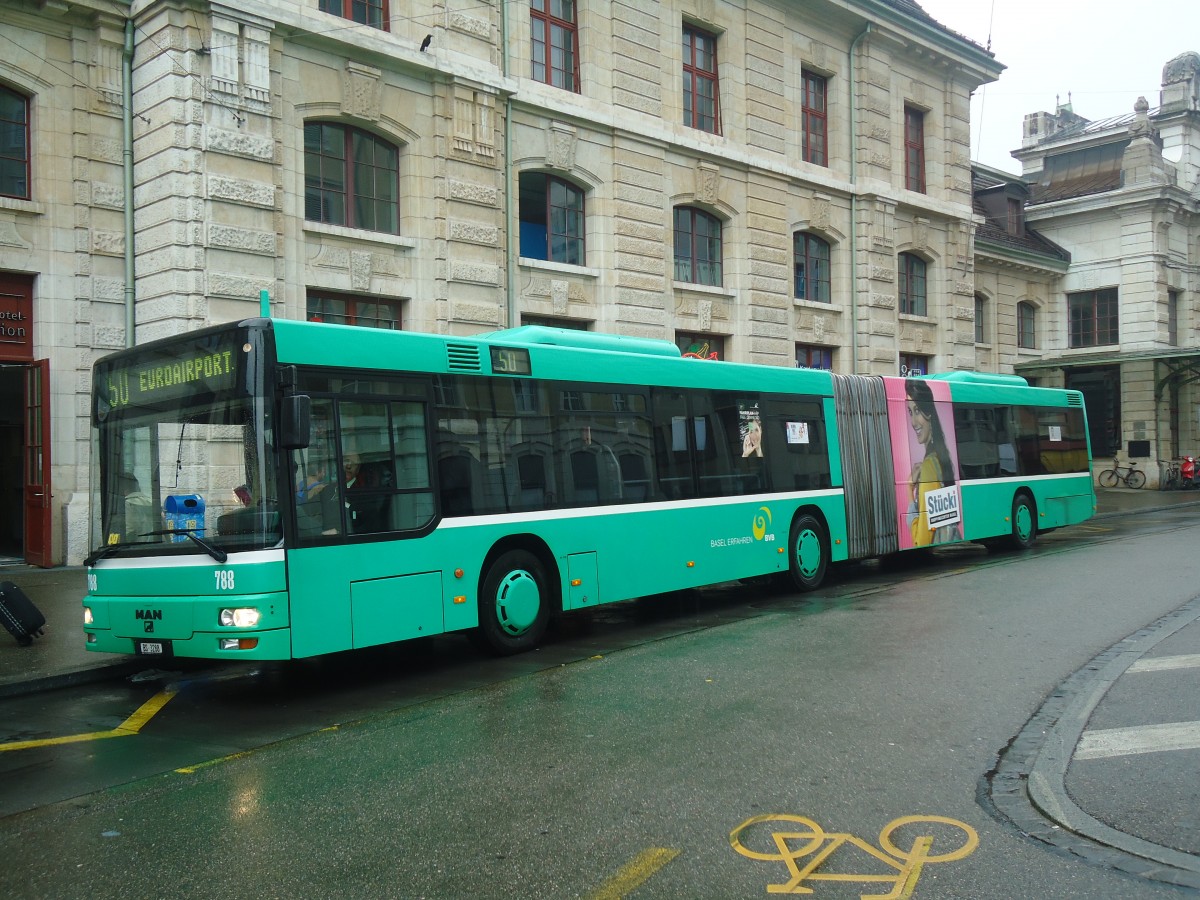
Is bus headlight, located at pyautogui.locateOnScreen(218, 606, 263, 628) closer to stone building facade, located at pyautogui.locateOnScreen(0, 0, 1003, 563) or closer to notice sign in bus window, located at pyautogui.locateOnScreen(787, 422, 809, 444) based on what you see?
notice sign in bus window, located at pyautogui.locateOnScreen(787, 422, 809, 444)

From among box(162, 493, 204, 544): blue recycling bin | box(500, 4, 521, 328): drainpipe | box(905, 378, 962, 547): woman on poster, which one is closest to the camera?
box(162, 493, 204, 544): blue recycling bin

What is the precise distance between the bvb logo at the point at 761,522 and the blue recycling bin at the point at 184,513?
6.95 meters

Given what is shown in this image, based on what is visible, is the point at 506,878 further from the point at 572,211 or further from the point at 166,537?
the point at 572,211

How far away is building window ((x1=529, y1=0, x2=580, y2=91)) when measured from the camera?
20516 mm

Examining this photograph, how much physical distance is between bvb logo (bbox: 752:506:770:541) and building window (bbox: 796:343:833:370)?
1329cm

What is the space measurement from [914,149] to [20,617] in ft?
86.7

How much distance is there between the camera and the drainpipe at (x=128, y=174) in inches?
623

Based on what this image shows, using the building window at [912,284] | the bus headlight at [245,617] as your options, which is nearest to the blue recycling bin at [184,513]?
the bus headlight at [245,617]

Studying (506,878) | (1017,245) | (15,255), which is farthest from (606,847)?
(1017,245)

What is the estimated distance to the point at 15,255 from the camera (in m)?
15.0

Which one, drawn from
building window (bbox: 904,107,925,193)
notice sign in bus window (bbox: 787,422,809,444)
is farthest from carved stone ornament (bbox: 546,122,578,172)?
building window (bbox: 904,107,925,193)

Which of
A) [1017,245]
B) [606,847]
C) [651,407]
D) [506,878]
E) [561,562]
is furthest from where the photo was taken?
[1017,245]

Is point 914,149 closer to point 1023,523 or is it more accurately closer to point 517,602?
point 1023,523

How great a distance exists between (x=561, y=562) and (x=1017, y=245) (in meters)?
32.4
